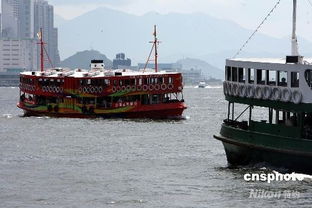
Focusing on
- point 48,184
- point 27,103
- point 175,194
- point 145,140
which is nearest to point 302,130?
point 175,194

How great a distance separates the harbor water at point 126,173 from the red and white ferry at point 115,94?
11535 mm

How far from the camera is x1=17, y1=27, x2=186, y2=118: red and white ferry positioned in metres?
85.1

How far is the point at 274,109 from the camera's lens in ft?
141

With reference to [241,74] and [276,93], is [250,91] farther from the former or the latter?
[276,93]

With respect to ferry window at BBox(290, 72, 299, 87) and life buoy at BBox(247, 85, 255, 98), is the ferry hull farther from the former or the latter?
ferry window at BBox(290, 72, 299, 87)

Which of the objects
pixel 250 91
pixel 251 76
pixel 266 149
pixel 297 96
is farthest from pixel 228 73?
pixel 297 96

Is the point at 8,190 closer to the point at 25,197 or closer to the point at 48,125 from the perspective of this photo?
the point at 25,197

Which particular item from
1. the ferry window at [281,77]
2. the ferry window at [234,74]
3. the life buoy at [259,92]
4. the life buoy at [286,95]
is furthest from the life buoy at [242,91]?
the life buoy at [286,95]

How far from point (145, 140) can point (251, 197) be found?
2690cm

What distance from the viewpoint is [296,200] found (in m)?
37.4

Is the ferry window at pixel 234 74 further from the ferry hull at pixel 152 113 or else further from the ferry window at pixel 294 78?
the ferry hull at pixel 152 113

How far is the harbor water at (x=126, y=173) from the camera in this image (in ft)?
127

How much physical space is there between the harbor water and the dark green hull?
60 cm

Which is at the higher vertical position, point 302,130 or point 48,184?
point 302,130
